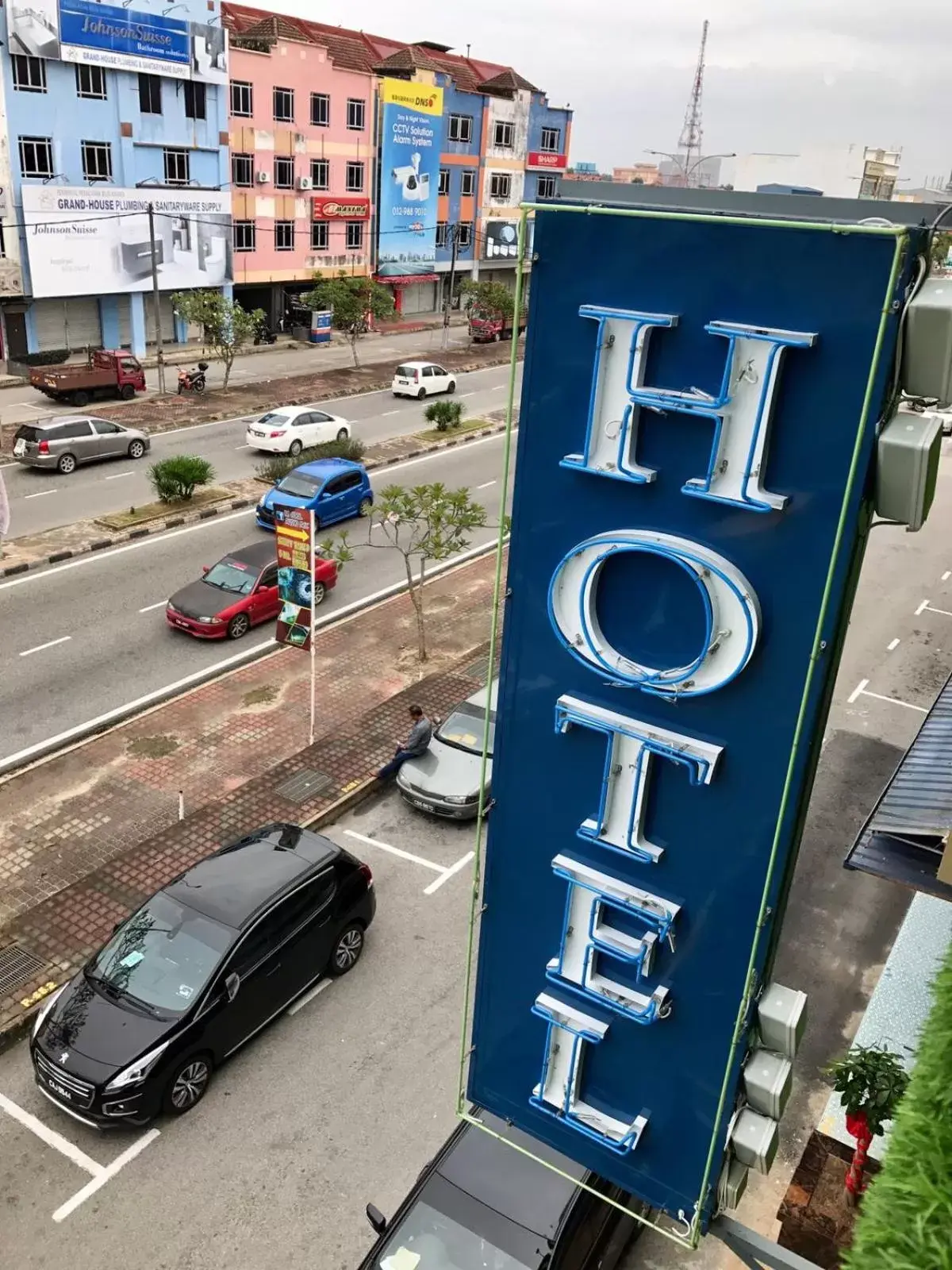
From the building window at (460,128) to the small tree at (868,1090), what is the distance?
5544 centimetres

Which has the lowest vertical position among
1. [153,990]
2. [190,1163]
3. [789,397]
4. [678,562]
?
[190,1163]

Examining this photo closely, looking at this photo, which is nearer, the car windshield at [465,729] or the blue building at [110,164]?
the car windshield at [465,729]

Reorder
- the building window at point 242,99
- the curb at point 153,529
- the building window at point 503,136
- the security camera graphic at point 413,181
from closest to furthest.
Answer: the curb at point 153,529 → the building window at point 242,99 → the security camera graphic at point 413,181 → the building window at point 503,136

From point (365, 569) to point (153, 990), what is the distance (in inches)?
533

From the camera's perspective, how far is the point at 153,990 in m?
9.50

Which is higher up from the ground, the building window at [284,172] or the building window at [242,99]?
the building window at [242,99]

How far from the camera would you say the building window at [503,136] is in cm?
5741

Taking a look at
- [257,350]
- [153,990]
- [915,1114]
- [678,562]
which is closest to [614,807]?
[678,562]

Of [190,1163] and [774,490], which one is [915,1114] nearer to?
[774,490]

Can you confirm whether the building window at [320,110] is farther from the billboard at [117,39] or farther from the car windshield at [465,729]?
the car windshield at [465,729]

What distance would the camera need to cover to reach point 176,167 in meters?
40.4

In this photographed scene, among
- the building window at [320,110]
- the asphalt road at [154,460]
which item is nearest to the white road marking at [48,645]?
the asphalt road at [154,460]

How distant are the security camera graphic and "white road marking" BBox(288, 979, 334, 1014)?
159 ft

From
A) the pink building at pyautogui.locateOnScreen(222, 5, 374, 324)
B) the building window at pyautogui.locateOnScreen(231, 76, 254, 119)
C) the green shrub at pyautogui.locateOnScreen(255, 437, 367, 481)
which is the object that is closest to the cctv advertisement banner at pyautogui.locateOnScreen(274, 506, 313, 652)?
the green shrub at pyautogui.locateOnScreen(255, 437, 367, 481)
